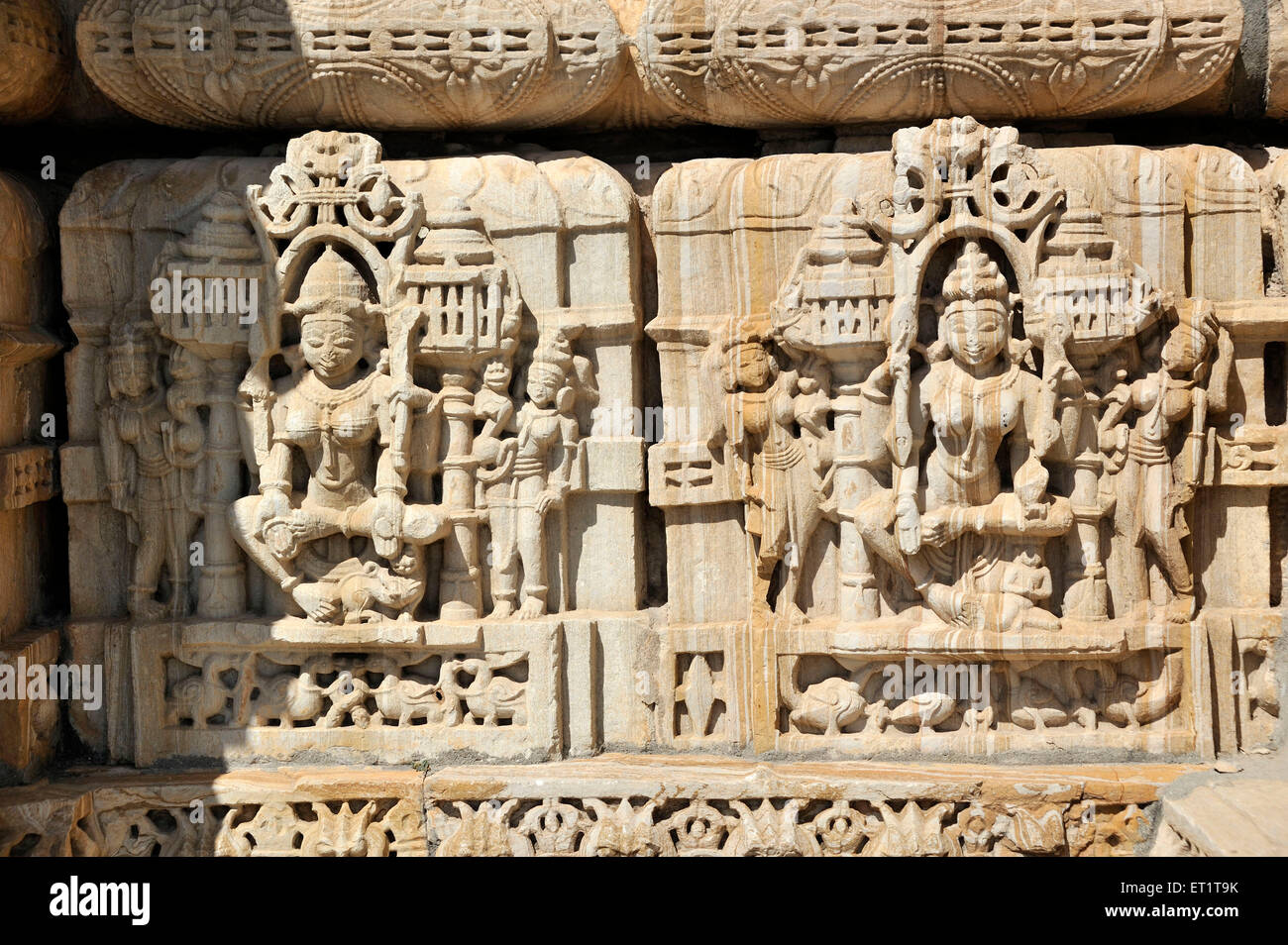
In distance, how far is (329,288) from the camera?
552 centimetres

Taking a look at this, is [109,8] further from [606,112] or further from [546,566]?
[546,566]

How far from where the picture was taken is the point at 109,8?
5.54m

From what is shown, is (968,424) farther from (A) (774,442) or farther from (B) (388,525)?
(B) (388,525)

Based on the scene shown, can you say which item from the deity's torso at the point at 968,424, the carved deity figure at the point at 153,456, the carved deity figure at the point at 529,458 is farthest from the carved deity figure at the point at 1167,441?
the carved deity figure at the point at 153,456

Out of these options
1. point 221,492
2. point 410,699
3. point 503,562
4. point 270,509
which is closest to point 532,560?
point 503,562

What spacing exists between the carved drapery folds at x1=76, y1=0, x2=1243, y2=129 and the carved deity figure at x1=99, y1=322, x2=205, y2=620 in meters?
1.05

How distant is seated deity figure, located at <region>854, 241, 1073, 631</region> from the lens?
5.36m

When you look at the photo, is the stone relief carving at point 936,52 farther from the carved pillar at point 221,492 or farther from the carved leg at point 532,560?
the carved pillar at point 221,492

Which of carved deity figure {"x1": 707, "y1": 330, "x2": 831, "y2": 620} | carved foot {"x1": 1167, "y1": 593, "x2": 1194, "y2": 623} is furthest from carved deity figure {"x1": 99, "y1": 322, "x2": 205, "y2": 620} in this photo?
carved foot {"x1": 1167, "y1": 593, "x2": 1194, "y2": 623}

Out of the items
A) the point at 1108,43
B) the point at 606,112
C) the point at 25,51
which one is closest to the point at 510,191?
the point at 606,112

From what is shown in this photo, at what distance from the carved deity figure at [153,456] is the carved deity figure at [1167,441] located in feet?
12.0

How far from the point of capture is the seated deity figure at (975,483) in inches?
211

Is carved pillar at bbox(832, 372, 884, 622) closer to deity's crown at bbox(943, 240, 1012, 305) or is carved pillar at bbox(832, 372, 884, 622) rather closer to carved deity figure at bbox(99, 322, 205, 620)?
deity's crown at bbox(943, 240, 1012, 305)

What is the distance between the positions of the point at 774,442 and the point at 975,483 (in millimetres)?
801
